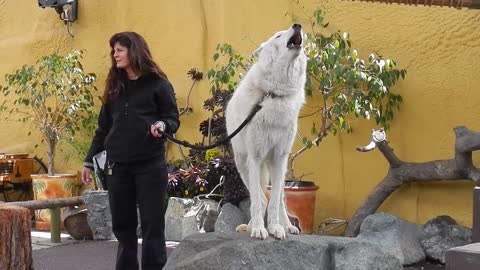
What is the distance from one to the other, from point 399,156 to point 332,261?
2.86m

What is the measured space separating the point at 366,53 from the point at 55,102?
4.00 metres

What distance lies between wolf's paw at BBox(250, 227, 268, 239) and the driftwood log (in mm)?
2201

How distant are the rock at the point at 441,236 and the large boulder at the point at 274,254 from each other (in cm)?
192

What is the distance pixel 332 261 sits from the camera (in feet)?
14.6

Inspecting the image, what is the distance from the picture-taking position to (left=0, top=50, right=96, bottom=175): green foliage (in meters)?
8.47

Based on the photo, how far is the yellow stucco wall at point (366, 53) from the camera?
22.4 ft

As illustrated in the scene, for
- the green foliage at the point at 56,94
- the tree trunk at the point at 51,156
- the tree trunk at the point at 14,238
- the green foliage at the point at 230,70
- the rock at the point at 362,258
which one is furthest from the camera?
the tree trunk at the point at 51,156

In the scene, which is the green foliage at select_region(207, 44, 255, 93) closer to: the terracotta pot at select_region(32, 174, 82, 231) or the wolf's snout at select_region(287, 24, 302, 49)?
the terracotta pot at select_region(32, 174, 82, 231)

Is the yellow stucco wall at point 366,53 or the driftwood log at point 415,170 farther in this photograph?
the yellow stucco wall at point 366,53

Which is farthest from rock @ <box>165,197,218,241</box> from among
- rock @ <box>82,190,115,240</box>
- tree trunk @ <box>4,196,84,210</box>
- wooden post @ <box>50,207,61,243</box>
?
wooden post @ <box>50,207,61,243</box>

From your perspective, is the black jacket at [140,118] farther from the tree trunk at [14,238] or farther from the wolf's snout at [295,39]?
the wolf's snout at [295,39]

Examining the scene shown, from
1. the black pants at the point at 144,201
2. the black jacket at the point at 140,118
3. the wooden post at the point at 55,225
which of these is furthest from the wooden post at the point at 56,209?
the black jacket at the point at 140,118

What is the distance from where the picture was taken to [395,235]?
637 centimetres

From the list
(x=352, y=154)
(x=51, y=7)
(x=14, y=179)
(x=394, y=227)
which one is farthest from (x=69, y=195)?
(x=394, y=227)
